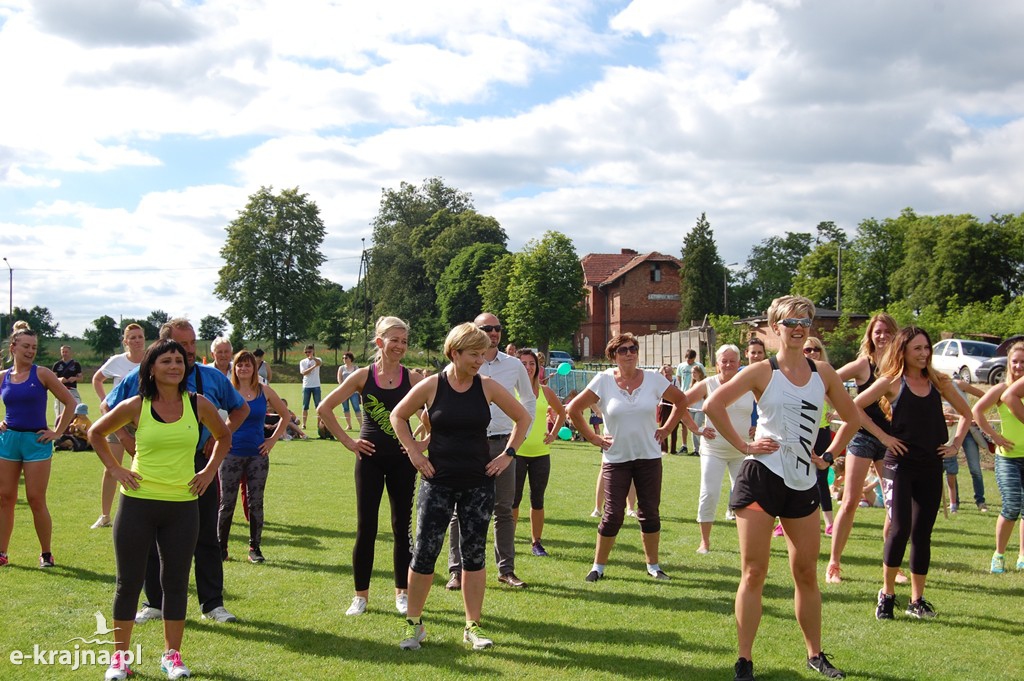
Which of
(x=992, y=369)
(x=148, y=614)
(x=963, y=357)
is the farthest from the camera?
(x=963, y=357)

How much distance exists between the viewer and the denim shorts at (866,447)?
23.6 ft

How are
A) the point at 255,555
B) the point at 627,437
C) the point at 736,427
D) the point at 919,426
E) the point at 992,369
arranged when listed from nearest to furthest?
the point at 919,426 → the point at 627,437 → the point at 255,555 → the point at 736,427 → the point at 992,369

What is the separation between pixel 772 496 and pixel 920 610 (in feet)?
8.17

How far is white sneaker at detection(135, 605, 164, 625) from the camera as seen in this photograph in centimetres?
610

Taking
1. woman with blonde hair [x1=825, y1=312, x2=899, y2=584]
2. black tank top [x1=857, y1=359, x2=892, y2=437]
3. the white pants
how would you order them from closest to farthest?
black tank top [x1=857, y1=359, x2=892, y2=437] < woman with blonde hair [x1=825, y1=312, x2=899, y2=584] < the white pants

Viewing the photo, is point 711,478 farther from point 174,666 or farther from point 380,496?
point 174,666

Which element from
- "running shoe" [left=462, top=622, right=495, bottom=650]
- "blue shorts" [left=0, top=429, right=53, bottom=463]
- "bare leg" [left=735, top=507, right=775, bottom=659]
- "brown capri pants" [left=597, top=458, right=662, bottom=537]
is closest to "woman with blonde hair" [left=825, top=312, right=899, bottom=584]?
"brown capri pants" [left=597, top=458, right=662, bottom=537]

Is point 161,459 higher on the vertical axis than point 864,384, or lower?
lower

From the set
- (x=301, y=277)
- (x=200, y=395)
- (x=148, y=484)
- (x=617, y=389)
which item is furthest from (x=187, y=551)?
(x=301, y=277)

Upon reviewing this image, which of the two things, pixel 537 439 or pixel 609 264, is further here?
pixel 609 264

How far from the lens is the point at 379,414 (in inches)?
243

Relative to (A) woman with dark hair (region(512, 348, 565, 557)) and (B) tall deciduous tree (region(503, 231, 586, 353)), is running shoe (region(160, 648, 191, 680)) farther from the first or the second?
(B) tall deciduous tree (region(503, 231, 586, 353))

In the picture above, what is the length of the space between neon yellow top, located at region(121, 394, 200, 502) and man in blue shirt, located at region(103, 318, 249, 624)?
0.44 m

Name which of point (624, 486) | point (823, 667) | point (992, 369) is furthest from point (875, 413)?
point (992, 369)
